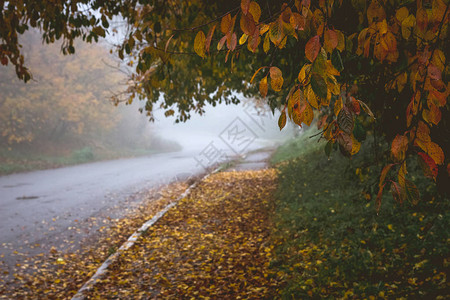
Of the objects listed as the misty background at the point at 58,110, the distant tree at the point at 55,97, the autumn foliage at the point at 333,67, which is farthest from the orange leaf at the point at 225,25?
the distant tree at the point at 55,97

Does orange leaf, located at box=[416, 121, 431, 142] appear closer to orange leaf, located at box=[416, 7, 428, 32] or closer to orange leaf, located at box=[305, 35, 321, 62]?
orange leaf, located at box=[416, 7, 428, 32]

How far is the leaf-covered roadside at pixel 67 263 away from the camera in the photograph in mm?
4766

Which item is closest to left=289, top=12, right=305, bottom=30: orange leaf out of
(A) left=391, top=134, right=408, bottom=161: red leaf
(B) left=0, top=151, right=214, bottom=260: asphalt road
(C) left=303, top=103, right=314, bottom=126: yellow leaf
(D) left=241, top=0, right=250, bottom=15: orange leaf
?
(D) left=241, top=0, right=250, bottom=15: orange leaf

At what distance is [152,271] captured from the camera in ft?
16.7

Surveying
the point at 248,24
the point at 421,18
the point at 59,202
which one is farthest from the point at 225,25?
the point at 59,202

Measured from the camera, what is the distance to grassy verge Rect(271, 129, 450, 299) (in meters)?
3.65

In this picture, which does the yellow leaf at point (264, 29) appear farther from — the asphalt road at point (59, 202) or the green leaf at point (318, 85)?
the asphalt road at point (59, 202)

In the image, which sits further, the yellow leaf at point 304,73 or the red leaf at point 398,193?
the red leaf at point 398,193

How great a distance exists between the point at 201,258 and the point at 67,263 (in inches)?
92.0

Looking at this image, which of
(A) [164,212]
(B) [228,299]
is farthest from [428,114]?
(A) [164,212]

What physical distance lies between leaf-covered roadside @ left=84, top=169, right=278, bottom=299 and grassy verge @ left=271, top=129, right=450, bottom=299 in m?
0.40

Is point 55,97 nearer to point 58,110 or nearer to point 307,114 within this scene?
point 58,110

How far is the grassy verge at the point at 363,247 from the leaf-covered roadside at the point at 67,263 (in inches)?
122

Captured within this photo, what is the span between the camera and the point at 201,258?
215 inches
